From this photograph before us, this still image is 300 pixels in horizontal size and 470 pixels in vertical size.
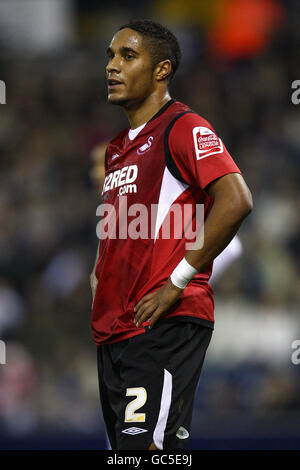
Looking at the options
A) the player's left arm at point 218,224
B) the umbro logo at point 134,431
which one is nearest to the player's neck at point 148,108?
the player's left arm at point 218,224

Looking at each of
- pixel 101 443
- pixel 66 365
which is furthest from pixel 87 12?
pixel 101 443

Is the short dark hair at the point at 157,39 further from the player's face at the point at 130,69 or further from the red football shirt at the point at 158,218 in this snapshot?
the red football shirt at the point at 158,218

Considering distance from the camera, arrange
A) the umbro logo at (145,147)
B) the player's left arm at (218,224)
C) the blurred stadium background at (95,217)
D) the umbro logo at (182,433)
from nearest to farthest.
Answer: the player's left arm at (218,224), the umbro logo at (182,433), the umbro logo at (145,147), the blurred stadium background at (95,217)

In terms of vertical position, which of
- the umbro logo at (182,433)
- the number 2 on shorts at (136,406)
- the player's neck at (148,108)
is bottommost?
the umbro logo at (182,433)

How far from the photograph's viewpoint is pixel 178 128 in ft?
9.81

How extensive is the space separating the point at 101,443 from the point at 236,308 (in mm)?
1939

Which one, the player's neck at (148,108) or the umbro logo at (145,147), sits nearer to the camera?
the umbro logo at (145,147)

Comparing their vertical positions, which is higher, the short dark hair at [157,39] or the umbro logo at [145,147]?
the short dark hair at [157,39]

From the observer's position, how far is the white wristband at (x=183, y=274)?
2.86 metres

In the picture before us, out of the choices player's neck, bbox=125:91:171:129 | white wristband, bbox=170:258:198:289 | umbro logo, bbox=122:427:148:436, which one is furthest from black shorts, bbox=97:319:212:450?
player's neck, bbox=125:91:171:129

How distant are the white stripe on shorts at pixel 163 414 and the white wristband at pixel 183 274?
36 cm

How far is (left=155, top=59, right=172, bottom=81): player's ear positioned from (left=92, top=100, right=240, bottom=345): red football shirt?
0.56 feet

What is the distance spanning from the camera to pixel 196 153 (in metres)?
2.90
